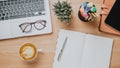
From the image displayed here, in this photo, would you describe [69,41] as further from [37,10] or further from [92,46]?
[37,10]

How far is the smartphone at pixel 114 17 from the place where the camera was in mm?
1047

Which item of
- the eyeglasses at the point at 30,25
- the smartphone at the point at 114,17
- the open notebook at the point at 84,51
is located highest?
the smartphone at the point at 114,17

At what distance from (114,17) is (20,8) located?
1.40ft

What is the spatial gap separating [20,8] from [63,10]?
21 cm

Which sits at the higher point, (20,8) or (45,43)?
(20,8)

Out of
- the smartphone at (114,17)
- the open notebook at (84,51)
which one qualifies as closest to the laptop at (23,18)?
the open notebook at (84,51)

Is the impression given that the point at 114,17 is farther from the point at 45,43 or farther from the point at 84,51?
the point at 45,43

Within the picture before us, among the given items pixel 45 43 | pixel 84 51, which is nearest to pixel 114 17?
pixel 84 51

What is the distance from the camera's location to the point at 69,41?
107 cm

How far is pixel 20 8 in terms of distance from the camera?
1100 millimetres

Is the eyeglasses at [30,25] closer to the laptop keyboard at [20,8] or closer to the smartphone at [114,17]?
the laptop keyboard at [20,8]

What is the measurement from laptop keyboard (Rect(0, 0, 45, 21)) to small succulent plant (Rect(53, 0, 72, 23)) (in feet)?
0.27

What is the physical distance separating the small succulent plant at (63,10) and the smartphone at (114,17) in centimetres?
17

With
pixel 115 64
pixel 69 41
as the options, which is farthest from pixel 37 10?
pixel 115 64
